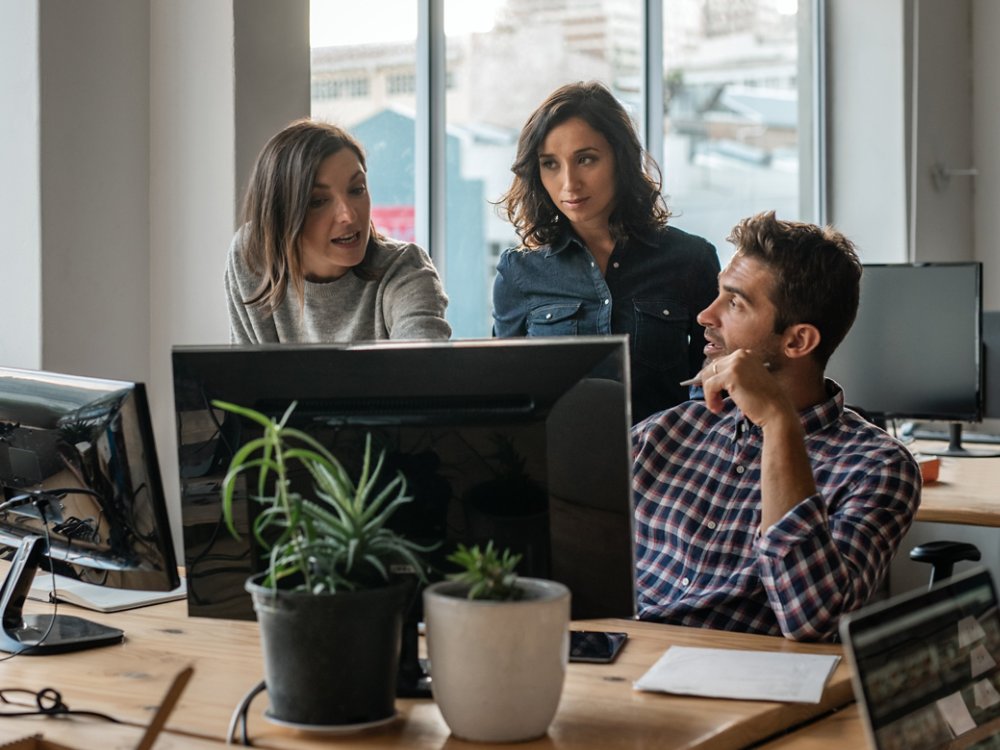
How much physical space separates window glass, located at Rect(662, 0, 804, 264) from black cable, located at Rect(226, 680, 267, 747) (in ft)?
13.0

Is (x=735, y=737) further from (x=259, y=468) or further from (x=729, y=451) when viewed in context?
(x=729, y=451)

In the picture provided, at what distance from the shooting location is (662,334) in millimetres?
2691

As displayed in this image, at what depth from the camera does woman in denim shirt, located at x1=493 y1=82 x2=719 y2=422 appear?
268cm

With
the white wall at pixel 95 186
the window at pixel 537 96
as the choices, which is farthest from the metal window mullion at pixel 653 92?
the white wall at pixel 95 186

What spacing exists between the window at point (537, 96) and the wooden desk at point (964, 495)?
1.18m

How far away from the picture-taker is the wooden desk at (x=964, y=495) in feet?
8.95

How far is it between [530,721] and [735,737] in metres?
0.21

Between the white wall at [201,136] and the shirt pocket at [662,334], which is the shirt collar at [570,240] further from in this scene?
the white wall at [201,136]

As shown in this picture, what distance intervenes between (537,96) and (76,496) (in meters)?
3.12

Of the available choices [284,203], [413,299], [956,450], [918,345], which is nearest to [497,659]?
[413,299]

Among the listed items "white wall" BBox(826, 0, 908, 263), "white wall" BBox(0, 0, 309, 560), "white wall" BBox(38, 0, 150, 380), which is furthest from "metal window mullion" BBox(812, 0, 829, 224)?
"white wall" BBox(38, 0, 150, 380)

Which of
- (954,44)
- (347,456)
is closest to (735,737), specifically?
(347,456)

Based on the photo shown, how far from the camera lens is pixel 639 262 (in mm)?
2734

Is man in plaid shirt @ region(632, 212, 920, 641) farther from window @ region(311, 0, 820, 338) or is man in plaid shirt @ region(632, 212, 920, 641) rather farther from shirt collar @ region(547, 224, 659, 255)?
window @ region(311, 0, 820, 338)
